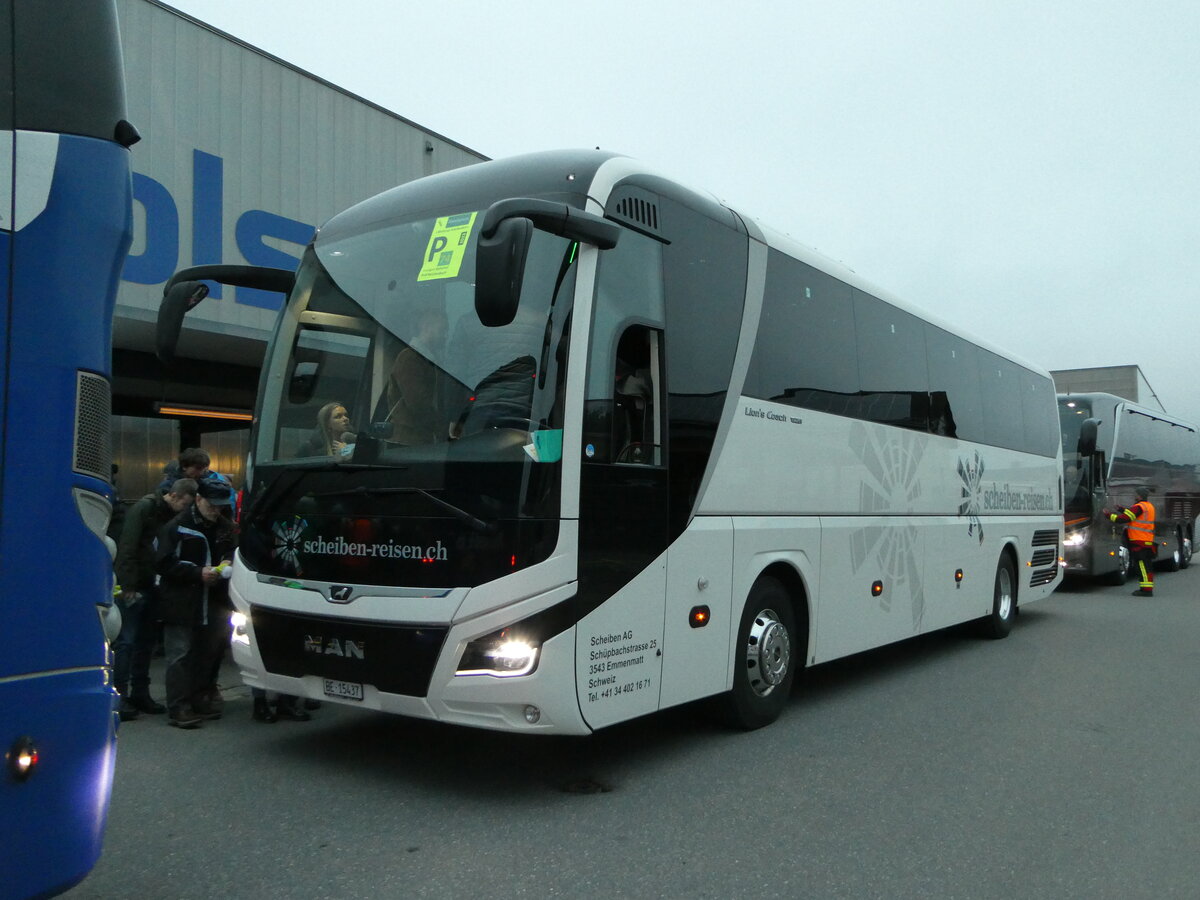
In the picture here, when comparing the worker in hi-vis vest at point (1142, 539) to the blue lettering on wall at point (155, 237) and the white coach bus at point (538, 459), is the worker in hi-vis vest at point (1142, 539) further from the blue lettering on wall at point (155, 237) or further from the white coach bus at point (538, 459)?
the blue lettering on wall at point (155, 237)

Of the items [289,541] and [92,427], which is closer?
[92,427]

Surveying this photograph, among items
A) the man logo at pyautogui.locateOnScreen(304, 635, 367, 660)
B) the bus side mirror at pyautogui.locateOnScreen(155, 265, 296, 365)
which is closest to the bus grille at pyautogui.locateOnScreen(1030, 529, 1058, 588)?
the man logo at pyautogui.locateOnScreen(304, 635, 367, 660)

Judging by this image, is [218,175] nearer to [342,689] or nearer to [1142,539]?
[342,689]

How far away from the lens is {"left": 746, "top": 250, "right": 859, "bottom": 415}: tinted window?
710cm

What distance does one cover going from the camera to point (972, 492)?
10750 millimetres

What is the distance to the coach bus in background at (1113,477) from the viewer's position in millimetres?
18312

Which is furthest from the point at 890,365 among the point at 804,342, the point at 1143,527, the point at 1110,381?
the point at 1110,381

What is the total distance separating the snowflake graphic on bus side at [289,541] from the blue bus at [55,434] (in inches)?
97.5

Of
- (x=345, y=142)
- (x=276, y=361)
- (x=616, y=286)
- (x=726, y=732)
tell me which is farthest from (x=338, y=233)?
(x=345, y=142)

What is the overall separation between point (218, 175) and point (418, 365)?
27.4 feet

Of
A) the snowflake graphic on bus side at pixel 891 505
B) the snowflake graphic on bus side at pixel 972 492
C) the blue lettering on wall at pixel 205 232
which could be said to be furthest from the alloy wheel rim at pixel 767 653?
the blue lettering on wall at pixel 205 232

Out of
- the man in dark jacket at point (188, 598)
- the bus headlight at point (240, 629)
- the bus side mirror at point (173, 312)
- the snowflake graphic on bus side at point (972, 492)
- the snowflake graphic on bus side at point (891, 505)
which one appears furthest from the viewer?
the snowflake graphic on bus side at point (972, 492)

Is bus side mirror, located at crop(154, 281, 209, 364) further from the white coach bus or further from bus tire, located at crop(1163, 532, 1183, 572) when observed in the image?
bus tire, located at crop(1163, 532, 1183, 572)

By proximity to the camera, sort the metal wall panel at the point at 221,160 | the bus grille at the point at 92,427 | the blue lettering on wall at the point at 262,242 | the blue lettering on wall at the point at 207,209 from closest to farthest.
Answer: the bus grille at the point at 92,427 → the metal wall panel at the point at 221,160 → the blue lettering on wall at the point at 207,209 → the blue lettering on wall at the point at 262,242
